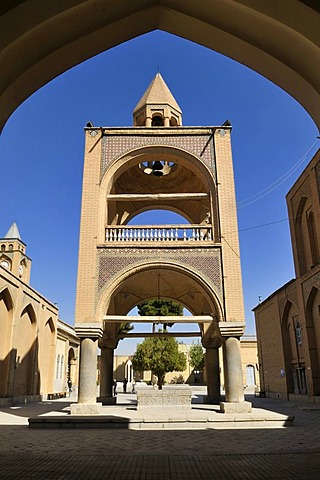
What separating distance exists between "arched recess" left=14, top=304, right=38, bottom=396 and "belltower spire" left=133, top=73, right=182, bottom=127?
11932mm

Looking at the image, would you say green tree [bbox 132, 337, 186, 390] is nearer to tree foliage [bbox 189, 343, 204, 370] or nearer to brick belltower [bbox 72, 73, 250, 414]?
tree foliage [bbox 189, 343, 204, 370]

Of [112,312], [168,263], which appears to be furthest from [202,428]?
[112,312]

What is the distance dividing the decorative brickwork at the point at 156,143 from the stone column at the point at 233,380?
686cm

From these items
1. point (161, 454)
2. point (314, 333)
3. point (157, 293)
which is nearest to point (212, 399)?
point (157, 293)

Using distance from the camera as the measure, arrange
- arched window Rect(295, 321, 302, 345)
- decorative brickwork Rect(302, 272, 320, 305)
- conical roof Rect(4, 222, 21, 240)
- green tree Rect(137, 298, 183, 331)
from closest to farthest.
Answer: decorative brickwork Rect(302, 272, 320, 305), arched window Rect(295, 321, 302, 345), green tree Rect(137, 298, 183, 331), conical roof Rect(4, 222, 21, 240)

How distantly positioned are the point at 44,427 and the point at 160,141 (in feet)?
35.4

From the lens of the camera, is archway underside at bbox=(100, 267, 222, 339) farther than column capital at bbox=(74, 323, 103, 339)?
Yes

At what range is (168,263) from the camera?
14234mm

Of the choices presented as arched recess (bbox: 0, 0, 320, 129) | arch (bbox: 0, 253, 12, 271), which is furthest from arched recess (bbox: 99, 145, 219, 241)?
arch (bbox: 0, 253, 12, 271)

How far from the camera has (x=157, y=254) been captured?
47.0 ft

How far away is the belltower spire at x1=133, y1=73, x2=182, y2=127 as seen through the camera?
63.2 feet

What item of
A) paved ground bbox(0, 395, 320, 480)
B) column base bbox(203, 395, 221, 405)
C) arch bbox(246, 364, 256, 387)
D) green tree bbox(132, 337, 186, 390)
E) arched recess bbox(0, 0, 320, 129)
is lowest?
paved ground bbox(0, 395, 320, 480)

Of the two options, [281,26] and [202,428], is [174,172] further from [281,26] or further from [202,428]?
[281,26]

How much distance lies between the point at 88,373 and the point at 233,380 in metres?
4.64
